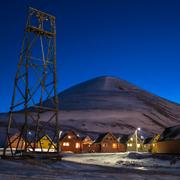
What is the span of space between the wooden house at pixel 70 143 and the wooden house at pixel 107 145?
15.0ft

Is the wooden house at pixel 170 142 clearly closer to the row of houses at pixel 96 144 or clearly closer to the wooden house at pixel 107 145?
the row of houses at pixel 96 144

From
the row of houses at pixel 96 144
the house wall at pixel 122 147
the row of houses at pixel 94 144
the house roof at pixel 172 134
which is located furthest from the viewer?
the house wall at pixel 122 147

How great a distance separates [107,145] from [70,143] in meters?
11.4

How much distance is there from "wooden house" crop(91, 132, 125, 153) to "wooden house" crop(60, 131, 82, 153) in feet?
→ 15.0

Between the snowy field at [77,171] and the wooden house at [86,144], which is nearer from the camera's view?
the snowy field at [77,171]

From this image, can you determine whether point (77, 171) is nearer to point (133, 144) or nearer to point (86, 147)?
point (86, 147)

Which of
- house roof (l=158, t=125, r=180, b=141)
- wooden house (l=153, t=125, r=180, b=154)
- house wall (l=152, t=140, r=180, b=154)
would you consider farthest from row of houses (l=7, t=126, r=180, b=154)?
house wall (l=152, t=140, r=180, b=154)

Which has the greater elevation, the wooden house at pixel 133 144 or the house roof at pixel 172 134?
the house roof at pixel 172 134

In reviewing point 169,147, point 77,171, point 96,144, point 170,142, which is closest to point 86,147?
point 96,144

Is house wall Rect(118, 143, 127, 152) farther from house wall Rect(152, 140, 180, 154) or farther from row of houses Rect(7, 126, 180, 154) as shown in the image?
house wall Rect(152, 140, 180, 154)

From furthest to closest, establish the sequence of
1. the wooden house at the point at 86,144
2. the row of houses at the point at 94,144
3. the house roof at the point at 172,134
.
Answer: the wooden house at the point at 86,144 → the row of houses at the point at 94,144 → the house roof at the point at 172,134

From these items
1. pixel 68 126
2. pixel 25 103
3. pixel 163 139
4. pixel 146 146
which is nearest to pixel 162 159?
pixel 163 139

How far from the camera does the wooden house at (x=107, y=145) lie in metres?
94.4

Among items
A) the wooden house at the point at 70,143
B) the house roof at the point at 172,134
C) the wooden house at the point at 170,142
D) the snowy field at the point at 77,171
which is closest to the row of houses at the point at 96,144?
the wooden house at the point at 70,143
